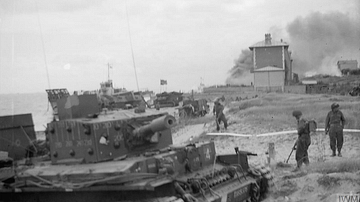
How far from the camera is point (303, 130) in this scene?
12.9m

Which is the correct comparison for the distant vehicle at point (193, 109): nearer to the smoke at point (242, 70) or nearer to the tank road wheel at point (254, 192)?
the tank road wheel at point (254, 192)

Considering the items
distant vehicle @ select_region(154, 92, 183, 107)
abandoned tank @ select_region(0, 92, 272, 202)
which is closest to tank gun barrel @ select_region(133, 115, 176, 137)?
abandoned tank @ select_region(0, 92, 272, 202)

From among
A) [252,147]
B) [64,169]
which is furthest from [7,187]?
[252,147]

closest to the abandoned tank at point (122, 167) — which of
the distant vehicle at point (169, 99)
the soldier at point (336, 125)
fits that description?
the soldier at point (336, 125)

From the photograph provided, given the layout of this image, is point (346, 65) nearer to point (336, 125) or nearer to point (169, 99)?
point (169, 99)

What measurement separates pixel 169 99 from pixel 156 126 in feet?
111

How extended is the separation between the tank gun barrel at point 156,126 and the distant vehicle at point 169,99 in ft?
105

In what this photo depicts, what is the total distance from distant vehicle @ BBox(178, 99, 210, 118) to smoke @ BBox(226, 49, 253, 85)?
3938cm

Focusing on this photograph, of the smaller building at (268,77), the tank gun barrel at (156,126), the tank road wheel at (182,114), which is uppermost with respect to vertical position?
the smaller building at (268,77)

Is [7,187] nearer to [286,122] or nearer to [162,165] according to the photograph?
[162,165]

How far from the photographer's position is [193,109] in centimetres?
3350

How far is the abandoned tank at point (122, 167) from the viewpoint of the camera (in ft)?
27.6

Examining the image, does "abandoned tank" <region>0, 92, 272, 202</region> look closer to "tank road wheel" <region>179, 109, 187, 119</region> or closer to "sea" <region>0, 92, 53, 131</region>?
"sea" <region>0, 92, 53, 131</region>

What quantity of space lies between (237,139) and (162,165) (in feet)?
36.8
